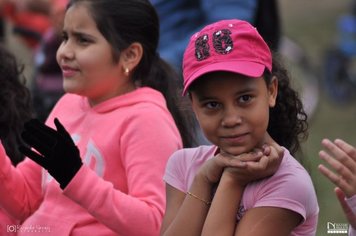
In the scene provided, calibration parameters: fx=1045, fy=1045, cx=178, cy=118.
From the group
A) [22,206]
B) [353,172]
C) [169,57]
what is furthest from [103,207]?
[169,57]

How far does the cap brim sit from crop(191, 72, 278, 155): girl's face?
26mm

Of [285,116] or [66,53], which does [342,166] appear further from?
[66,53]

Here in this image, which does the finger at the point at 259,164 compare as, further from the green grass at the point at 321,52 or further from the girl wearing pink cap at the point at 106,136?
the green grass at the point at 321,52

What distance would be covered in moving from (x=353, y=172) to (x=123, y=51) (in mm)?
1136

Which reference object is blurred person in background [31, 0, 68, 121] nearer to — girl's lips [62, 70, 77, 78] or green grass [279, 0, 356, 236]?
green grass [279, 0, 356, 236]

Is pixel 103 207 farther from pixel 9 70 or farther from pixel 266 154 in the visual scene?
pixel 9 70

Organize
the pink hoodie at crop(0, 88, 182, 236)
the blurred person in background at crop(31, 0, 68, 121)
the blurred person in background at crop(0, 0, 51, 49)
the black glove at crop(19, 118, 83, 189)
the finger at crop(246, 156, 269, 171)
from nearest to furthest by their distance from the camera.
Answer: the finger at crop(246, 156, 269, 171) < the black glove at crop(19, 118, 83, 189) < the pink hoodie at crop(0, 88, 182, 236) < the blurred person in background at crop(31, 0, 68, 121) < the blurred person in background at crop(0, 0, 51, 49)

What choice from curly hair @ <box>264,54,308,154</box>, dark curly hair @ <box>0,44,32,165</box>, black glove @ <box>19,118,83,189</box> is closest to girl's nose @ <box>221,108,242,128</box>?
curly hair @ <box>264,54,308,154</box>

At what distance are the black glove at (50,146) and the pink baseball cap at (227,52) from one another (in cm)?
47

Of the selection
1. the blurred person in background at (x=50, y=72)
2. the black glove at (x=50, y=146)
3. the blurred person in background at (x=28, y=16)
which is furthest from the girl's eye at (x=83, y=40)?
the blurred person in background at (x=28, y=16)

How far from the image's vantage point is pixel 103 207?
133 inches

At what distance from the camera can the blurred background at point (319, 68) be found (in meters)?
8.73

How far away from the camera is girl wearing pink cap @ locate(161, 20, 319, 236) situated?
2.91m

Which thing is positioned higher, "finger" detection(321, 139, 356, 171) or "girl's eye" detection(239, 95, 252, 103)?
"girl's eye" detection(239, 95, 252, 103)
